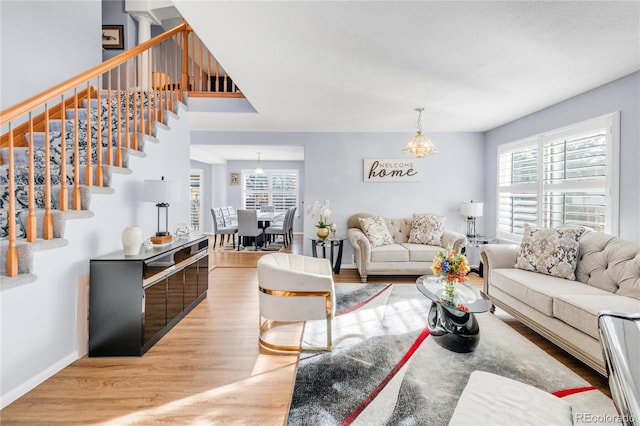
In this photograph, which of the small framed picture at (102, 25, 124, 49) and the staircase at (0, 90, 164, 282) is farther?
the small framed picture at (102, 25, 124, 49)

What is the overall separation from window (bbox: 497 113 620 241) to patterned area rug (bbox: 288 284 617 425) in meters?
1.69

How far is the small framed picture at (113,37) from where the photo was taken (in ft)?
16.2

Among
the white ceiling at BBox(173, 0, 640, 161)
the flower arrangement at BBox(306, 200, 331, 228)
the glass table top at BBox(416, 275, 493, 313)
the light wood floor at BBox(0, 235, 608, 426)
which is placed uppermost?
the white ceiling at BBox(173, 0, 640, 161)

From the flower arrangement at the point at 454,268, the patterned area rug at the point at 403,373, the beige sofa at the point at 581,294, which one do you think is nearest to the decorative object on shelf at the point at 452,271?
the flower arrangement at the point at 454,268

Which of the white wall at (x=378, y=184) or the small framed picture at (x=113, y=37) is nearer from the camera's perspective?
the small framed picture at (x=113, y=37)

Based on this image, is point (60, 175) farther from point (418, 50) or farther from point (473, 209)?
point (473, 209)

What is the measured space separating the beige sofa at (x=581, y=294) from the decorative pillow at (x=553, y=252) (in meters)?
0.08

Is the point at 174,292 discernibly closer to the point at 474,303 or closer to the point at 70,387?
the point at 70,387

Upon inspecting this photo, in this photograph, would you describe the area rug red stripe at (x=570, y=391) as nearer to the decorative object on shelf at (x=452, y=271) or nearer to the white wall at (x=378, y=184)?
the decorative object on shelf at (x=452, y=271)

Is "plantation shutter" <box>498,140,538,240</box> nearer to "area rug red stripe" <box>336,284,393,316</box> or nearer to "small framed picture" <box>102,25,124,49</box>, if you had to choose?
"area rug red stripe" <box>336,284,393,316</box>

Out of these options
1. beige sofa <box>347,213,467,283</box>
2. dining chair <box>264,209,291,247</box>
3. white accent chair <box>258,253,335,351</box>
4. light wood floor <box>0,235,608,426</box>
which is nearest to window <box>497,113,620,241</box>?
beige sofa <box>347,213,467,283</box>

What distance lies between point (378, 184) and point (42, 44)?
486cm

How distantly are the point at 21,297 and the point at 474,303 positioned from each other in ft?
10.6

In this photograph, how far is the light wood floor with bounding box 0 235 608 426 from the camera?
1715mm
